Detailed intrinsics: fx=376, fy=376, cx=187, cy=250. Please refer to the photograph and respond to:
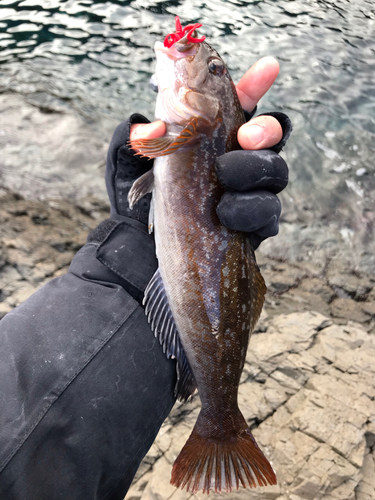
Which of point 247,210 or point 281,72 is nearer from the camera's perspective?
point 247,210

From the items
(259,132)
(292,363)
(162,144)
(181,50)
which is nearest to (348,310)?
(292,363)

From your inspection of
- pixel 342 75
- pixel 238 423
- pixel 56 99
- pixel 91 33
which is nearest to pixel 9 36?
pixel 91 33

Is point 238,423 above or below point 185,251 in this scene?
below

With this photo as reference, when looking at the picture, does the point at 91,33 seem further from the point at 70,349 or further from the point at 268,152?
the point at 70,349

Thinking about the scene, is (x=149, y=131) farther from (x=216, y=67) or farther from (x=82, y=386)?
(x=82, y=386)

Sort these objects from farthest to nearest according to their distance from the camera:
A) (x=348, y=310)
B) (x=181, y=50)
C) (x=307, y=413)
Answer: (x=348, y=310) → (x=307, y=413) → (x=181, y=50)

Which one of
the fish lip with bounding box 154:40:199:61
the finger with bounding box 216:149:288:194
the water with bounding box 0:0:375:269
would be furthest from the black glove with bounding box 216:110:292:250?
the water with bounding box 0:0:375:269

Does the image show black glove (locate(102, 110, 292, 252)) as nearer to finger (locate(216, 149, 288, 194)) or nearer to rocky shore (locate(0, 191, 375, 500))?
finger (locate(216, 149, 288, 194))
